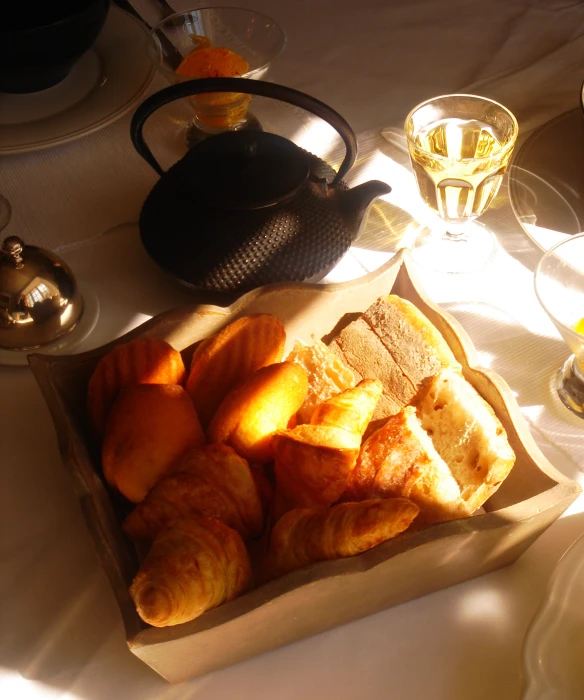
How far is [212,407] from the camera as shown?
629 millimetres

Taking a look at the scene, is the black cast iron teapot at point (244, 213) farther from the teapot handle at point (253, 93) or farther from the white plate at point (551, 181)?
the white plate at point (551, 181)

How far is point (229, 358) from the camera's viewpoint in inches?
25.0

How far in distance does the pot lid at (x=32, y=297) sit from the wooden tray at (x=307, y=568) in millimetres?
140

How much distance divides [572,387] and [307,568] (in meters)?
0.35

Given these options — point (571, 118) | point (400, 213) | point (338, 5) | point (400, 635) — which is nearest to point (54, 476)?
point (400, 635)

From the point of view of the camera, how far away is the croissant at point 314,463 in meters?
0.53

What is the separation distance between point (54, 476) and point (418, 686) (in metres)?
0.35

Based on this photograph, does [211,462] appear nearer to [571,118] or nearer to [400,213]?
[400,213]

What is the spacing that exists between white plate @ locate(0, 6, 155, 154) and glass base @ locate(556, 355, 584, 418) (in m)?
0.65

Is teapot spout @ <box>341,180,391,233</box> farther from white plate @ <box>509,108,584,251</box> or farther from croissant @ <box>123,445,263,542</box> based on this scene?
croissant @ <box>123,445,263,542</box>

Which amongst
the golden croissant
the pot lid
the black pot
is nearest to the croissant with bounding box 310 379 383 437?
the golden croissant

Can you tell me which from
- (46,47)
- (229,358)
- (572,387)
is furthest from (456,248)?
(46,47)

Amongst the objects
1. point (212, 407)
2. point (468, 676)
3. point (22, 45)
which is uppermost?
point (22, 45)

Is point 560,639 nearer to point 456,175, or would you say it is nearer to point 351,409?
point 351,409
